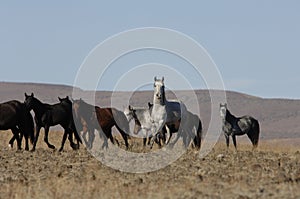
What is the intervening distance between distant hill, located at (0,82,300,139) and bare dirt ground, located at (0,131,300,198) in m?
90.0

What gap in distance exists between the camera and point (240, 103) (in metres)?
144

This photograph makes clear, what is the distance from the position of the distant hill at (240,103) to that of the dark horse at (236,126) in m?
75.0

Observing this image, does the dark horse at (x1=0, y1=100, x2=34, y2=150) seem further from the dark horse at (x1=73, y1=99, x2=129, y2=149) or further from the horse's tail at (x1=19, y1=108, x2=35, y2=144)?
the dark horse at (x1=73, y1=99, x2=129, y2=149)

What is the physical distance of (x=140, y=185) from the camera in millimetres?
16359

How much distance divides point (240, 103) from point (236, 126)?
108m

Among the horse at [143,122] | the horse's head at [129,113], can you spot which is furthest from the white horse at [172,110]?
the horse's head at [129,113]

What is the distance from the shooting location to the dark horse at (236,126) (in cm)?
3562

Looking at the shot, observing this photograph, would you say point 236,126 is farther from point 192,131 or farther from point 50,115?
point 50,115

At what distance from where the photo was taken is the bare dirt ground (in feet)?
48.1

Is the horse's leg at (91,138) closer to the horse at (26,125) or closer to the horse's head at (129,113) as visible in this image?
the horse at (26,125)

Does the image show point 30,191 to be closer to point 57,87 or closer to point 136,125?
point 136,125

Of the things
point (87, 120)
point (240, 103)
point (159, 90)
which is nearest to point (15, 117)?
point (87, 120)

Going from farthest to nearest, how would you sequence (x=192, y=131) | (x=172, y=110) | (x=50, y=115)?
1. (x=192, y=131)
2. (x=50, y=115)
3. (x=172, y=110)

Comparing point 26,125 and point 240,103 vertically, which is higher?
point 240,103
